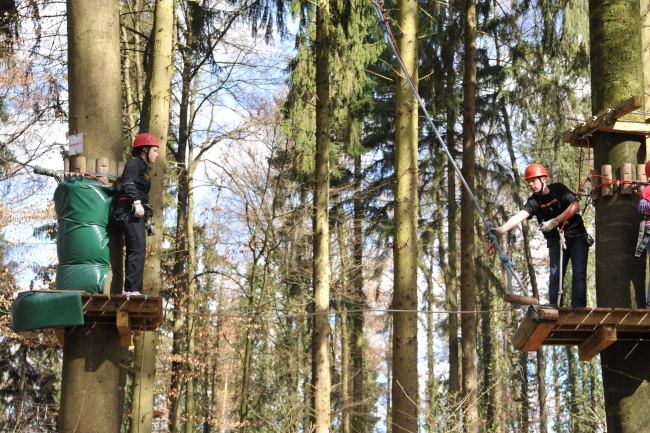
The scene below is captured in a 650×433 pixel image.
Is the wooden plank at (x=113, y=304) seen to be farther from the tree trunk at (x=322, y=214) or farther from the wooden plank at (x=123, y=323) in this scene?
the tree trunk at (x=322, y=214)

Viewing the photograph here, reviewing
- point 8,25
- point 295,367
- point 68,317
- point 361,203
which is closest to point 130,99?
point 8,25

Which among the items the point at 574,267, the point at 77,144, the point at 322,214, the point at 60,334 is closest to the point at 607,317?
the point at 574,267

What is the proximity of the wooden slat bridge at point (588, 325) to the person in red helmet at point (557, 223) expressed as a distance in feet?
1.96

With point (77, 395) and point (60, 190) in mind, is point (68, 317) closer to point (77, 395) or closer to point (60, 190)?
point (77, 395)

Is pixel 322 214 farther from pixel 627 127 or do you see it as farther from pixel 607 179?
pixel 627 127

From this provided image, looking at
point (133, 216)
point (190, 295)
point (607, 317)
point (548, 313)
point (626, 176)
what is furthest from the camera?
point (190, 295)

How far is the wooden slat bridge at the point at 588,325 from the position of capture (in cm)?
604

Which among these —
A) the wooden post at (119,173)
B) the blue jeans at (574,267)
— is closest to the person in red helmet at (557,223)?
the blue jeans at (574,267)

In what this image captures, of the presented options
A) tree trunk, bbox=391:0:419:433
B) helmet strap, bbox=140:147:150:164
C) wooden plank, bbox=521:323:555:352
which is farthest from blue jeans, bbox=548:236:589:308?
helmet strap, bbox=140:147:150:164

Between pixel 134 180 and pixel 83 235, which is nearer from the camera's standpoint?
pixel 83 235

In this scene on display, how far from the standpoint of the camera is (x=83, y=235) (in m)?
6.18

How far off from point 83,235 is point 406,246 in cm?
450

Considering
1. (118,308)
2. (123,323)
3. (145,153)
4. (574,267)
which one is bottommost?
(123,323)

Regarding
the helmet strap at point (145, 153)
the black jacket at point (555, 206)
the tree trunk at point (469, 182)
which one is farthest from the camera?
the tree trunk at point (469, 182)
